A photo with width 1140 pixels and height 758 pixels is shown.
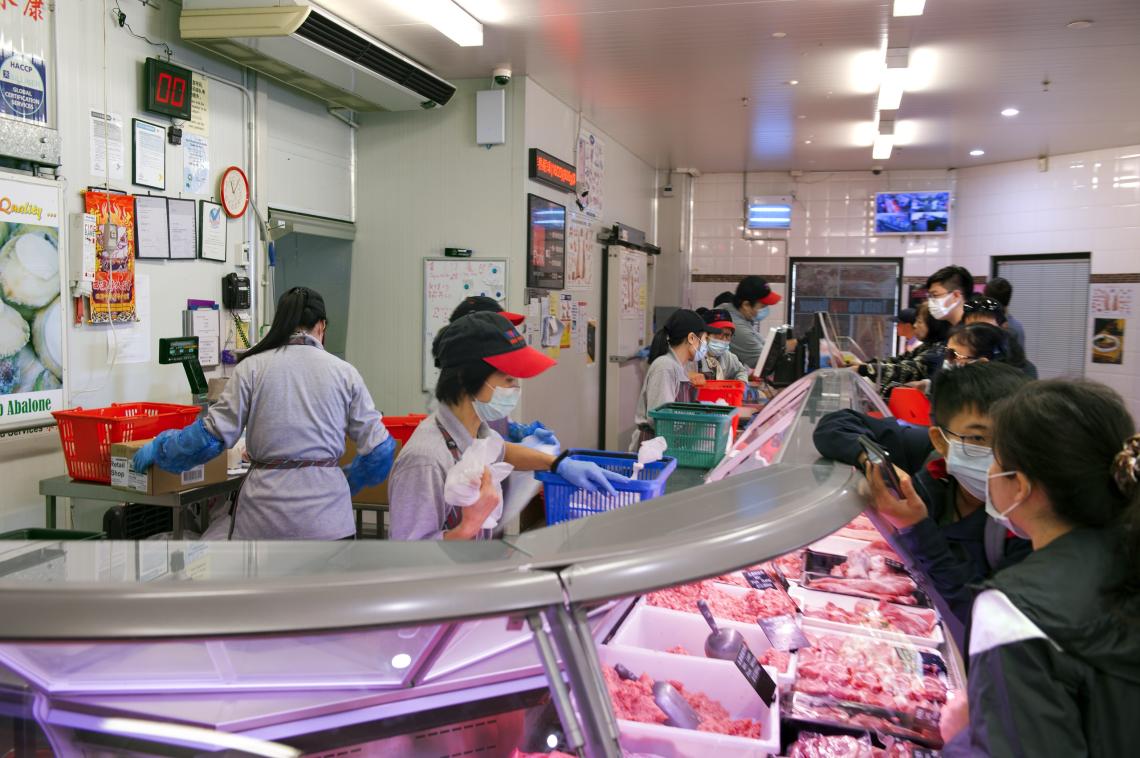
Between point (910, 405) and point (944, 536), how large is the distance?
2595mm

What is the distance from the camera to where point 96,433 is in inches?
154

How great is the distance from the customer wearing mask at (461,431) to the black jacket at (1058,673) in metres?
1.20

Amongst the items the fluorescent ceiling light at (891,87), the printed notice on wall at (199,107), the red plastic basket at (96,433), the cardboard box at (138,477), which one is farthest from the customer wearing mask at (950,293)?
the printed notice on wall at (199,107)

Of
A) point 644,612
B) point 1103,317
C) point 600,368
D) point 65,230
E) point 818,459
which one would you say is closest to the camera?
point 818,459

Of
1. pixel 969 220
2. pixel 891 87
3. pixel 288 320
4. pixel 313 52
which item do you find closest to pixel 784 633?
pixel 288 320

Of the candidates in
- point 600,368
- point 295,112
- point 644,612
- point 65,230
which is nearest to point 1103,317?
point 600,368

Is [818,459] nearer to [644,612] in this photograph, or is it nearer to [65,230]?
[644,612]

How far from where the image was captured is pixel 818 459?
6.22ft

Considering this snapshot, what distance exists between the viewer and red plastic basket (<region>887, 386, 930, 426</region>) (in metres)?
4.45

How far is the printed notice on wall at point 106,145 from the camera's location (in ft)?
14.1

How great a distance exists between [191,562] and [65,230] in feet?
12.4

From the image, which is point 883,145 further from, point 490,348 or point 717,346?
point 490,348

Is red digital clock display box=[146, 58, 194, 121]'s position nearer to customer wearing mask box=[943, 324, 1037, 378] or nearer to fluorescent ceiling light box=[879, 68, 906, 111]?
customer wearing mask box=[943, 324, 1037, 378]

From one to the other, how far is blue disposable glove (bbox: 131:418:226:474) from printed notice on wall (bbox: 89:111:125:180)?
1.60 m
